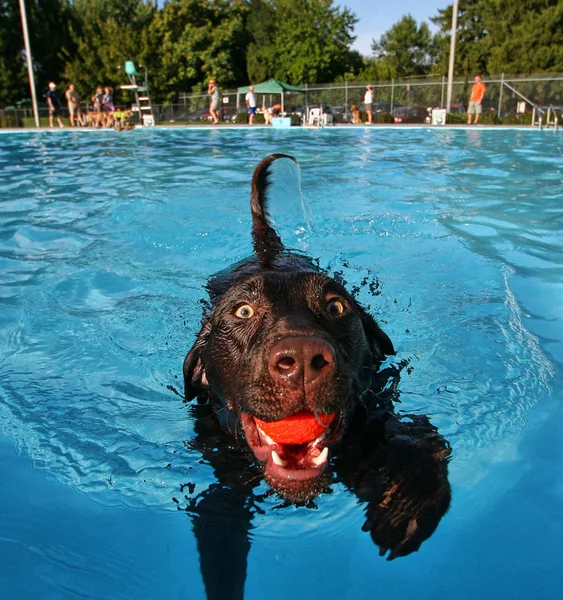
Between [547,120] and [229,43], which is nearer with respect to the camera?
[547,120]

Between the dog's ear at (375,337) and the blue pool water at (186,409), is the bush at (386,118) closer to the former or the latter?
the blue pool water at (186,409)

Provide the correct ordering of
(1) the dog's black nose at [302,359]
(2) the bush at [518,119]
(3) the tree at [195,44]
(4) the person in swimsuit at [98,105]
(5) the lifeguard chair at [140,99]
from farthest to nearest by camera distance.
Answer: (3) the tree at [195,44]
(5) the lifeguard chair at [140,99]
(4) the person in swimsuit at [98,105]
(2) the bush at [518,119]
(1) the dog's black nose at [302,359]

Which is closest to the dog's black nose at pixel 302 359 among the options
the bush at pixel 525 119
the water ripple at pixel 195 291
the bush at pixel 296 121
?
the water ripple at pixel 195 291

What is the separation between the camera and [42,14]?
142ft

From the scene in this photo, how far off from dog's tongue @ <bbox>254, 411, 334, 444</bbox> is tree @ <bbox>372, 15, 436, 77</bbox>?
242 feet

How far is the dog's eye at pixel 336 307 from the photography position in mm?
2773

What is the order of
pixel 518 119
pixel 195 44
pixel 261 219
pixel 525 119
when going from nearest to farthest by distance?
pixel 261 219, pixel 525 119, pixel 518 119, pixel 195 44

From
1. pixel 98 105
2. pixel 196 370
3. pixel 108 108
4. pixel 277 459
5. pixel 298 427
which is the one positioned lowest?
pixel 196 370

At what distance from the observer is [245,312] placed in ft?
9.11

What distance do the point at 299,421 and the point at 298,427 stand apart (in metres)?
0.03

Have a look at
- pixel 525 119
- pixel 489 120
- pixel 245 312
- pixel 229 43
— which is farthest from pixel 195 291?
pixel 229 43

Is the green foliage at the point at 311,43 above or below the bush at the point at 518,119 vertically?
above

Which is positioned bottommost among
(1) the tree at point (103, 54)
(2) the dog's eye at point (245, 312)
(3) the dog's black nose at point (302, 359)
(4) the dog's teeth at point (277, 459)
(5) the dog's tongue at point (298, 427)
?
(4) the dog's teeth at point (277, 459)

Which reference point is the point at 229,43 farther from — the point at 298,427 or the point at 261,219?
the point at 298,427
